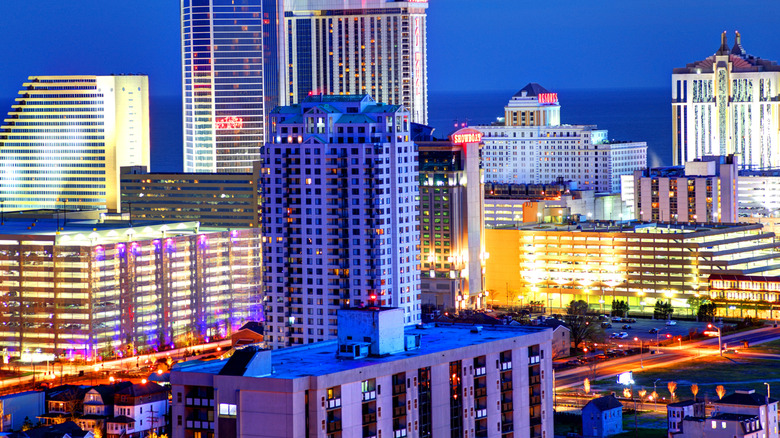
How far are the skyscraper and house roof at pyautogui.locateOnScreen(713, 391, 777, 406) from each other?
132 feet

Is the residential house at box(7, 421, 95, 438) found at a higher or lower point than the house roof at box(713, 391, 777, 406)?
lower

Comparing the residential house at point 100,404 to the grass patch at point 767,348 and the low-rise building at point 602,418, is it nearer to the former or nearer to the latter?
the low-rise building at point 602,418

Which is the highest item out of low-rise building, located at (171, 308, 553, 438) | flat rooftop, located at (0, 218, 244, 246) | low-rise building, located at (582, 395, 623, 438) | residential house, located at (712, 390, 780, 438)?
flat rooftop, located at (0, 218, 244, 246)

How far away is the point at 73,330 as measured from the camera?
18162 centimetres

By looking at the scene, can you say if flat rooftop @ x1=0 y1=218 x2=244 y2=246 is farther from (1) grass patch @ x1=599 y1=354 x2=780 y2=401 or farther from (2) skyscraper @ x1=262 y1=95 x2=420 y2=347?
(1) grass patch @ x1=599 y1=354 x2=780 y2=401

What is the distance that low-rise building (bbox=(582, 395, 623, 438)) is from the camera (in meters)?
137

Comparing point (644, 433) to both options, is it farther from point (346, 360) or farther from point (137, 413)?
Result: point (346, 360)

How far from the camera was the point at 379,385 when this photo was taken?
9800 centimetres

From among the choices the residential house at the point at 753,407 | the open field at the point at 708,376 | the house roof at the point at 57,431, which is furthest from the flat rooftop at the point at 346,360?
the open field at the point at 708,376

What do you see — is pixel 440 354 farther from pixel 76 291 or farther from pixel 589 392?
pixel 76 291

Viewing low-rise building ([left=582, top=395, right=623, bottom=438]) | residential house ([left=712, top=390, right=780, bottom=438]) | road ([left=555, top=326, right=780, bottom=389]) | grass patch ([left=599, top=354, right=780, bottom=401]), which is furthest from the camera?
road ([left=555, top=326, right=780, bottom=389])

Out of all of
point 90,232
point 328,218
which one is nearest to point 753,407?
point 328,218

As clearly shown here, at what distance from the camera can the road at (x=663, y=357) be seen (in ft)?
551

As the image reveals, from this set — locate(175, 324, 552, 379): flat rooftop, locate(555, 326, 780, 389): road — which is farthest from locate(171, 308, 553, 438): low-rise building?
locate(555, 326, 780, 389): road
